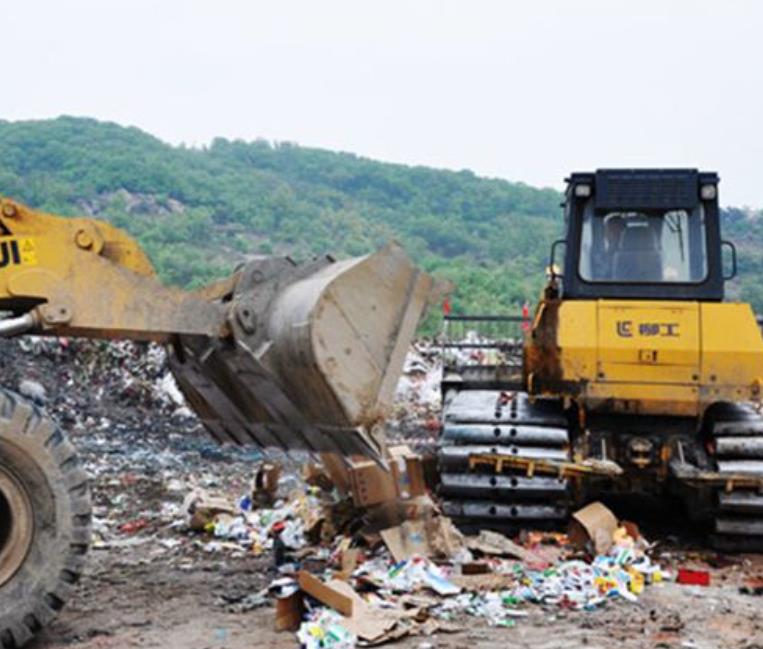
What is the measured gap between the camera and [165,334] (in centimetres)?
618

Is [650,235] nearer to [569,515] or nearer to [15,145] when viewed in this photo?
[569,515]

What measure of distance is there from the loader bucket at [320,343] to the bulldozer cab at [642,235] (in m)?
2.86

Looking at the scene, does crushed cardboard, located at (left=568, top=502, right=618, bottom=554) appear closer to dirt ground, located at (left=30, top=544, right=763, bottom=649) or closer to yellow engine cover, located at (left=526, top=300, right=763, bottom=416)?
dirt ground, located at (left=30, top=544, right=763, bottom=649)

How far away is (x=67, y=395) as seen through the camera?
16.9 m

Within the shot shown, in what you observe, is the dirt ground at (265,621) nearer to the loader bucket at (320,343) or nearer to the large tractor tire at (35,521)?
the large tractor tire at (35,521)

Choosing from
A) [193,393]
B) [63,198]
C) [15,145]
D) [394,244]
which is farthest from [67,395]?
[15,145]

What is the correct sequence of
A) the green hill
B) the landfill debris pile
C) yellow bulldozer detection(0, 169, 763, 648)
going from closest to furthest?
yellow bulldozer detection(0, 169, 763, 648), the landfill debris pile, the green hill

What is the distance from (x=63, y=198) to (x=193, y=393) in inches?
1848

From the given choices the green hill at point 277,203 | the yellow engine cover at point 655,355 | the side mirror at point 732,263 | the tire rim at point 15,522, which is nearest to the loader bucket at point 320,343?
the tire rim at point 15,522

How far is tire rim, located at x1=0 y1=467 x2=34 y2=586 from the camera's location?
18.2 ft

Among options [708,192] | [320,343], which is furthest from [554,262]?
[320,343]

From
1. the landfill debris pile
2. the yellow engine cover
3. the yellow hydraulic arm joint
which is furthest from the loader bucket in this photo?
the landfill debris pile

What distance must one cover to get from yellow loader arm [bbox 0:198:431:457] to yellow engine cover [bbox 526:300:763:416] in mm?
2391

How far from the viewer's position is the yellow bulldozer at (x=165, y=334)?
18.3 feet
